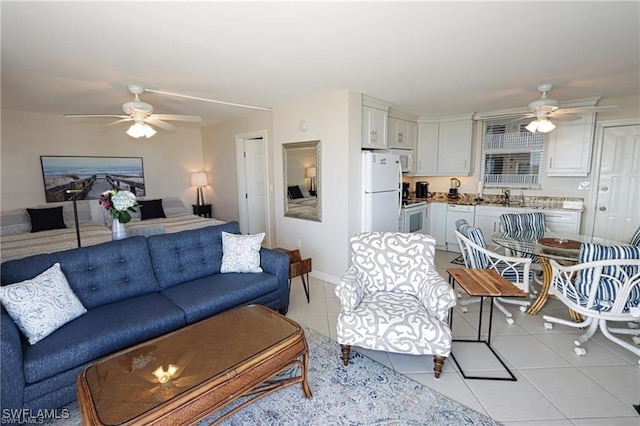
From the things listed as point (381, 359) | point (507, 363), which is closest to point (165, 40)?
point (381, 359)

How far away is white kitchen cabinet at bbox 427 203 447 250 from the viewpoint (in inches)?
212

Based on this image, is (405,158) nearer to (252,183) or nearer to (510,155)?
(510,155)

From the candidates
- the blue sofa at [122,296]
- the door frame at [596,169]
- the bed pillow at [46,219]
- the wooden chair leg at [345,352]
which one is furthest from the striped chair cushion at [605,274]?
the bed pillow at [46,219]

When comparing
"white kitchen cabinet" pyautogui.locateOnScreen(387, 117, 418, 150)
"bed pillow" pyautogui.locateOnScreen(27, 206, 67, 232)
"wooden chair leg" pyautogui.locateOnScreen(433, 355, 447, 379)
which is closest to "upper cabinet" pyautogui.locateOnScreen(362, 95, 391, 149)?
"white kitchen cabinet" pyautogui.locateOnScreen(387, 117, 418, 150)

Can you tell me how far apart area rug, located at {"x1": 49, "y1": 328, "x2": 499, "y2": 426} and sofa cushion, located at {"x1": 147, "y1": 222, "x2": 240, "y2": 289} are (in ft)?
3.56

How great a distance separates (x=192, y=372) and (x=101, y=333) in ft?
2.66

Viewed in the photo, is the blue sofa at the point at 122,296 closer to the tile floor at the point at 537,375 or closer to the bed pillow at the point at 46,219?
the tile floor at the point at 537,375

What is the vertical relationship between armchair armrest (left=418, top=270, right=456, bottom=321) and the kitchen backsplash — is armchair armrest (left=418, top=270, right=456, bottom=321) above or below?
below

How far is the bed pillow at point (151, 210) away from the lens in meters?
5.30

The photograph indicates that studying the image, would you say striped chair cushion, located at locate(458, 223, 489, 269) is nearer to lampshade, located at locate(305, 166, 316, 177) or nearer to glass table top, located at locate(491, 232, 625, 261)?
glass table top, located at locate(491, 232, 625, 261)

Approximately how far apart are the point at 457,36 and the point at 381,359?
2436 millimetres

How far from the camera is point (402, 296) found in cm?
253

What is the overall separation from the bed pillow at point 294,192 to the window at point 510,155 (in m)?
3.34

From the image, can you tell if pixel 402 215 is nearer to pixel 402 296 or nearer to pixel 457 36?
pixel 402 296
